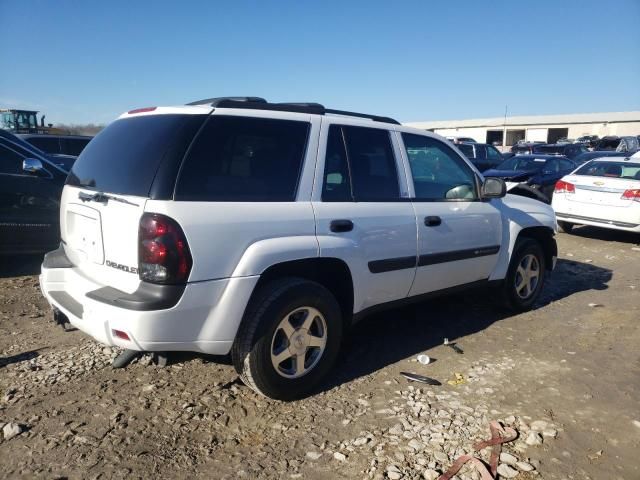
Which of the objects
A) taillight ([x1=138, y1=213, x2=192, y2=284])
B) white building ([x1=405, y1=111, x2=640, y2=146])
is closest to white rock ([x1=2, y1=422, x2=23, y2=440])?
taillight ([x1=138, y1=213, x2=192, y2=284])

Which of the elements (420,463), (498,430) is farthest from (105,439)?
(498,430)

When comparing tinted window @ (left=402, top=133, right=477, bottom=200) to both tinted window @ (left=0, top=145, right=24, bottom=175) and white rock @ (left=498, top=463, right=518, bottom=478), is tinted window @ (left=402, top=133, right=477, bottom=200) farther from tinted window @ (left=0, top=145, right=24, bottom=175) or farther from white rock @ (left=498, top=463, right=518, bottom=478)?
tinted window @ (left=0, top=145, right=24, bottom=175)

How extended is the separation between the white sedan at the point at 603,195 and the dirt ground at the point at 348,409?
4.48 meters

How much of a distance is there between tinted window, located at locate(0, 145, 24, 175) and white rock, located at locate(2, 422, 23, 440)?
13.0 ft

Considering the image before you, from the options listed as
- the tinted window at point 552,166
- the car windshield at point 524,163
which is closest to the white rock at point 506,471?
the car windshield at point 524,163

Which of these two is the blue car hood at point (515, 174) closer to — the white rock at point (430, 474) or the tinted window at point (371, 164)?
the tinted window at point (371, 164)

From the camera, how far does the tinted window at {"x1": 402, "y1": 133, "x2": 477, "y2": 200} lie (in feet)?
12.6

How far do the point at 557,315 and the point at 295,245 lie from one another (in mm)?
3453

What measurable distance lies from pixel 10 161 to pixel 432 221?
498 cm

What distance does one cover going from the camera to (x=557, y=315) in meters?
5.06

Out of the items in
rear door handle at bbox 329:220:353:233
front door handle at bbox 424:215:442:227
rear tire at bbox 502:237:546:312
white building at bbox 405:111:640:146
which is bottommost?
rear tire at bbox 502:237:546:312

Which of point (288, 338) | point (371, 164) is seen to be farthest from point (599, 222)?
point (288, 338)

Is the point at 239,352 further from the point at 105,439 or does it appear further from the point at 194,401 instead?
the point at 105,439

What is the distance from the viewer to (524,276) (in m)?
4.99
